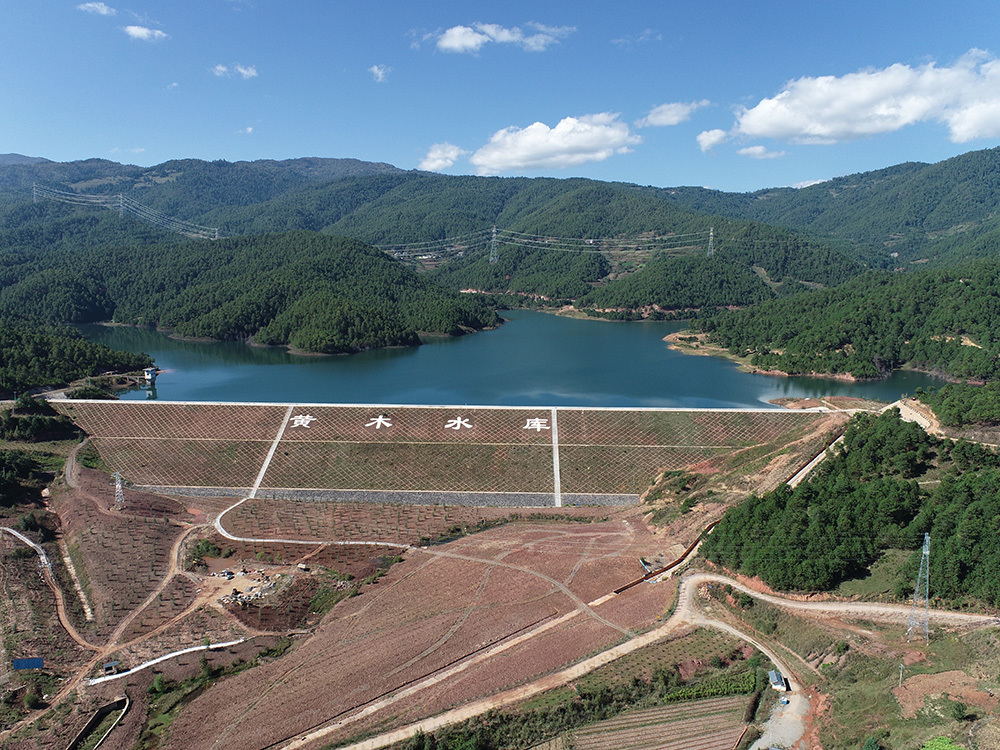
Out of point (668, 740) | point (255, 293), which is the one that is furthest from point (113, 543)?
point (255, 293)

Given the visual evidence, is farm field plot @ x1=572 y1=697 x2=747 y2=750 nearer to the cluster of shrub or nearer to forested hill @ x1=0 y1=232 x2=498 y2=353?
the cluster of shrub

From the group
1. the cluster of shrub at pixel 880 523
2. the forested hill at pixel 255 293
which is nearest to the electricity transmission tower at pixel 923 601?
the cluster of shrub at pixel 880 523

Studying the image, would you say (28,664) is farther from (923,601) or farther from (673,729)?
(923,601)

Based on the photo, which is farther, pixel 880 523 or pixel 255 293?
pixel 255 293

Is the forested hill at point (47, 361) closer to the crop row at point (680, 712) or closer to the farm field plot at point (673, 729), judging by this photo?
the farm field plot at point (673, 729)

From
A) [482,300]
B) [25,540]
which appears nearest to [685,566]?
[25,540]
